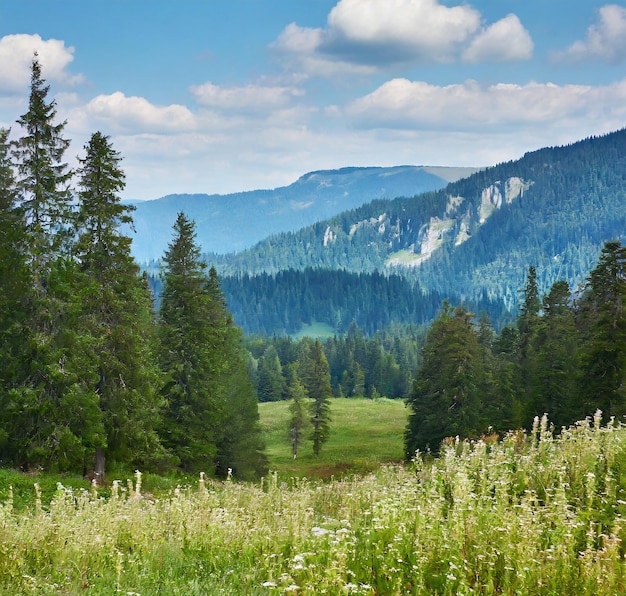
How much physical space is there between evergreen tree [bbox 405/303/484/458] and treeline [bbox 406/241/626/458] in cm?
7

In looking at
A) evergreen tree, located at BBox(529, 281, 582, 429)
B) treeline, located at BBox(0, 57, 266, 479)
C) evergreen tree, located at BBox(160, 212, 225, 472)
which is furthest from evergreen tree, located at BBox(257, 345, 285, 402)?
treeline, located at BBox(0, 57, 266, 479)

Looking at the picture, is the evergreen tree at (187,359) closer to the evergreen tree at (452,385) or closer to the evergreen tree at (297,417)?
the evergreen tree at (452,385)

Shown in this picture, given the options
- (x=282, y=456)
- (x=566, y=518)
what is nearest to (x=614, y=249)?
(x=566, y=518)

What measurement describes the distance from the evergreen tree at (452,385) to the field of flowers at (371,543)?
3357cm

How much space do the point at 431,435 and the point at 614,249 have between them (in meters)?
19.1

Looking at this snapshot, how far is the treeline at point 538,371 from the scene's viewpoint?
30.6m

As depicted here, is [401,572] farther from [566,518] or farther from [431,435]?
[431,435]

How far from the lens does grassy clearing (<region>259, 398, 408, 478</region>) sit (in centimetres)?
5369

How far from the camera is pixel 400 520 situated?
7426mm

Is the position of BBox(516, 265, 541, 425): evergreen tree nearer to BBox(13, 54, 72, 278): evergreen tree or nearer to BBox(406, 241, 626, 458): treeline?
BBox(406, 241, 626, 458): treeline

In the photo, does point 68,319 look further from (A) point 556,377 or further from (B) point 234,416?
(A) point 556,377

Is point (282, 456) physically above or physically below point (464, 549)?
below

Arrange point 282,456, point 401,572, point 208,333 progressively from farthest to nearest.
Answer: point 282,456
point 208,333
point 401,572

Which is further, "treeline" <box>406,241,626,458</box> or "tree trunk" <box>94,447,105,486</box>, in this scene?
"treeline" <box>406,241,626,458</box>
